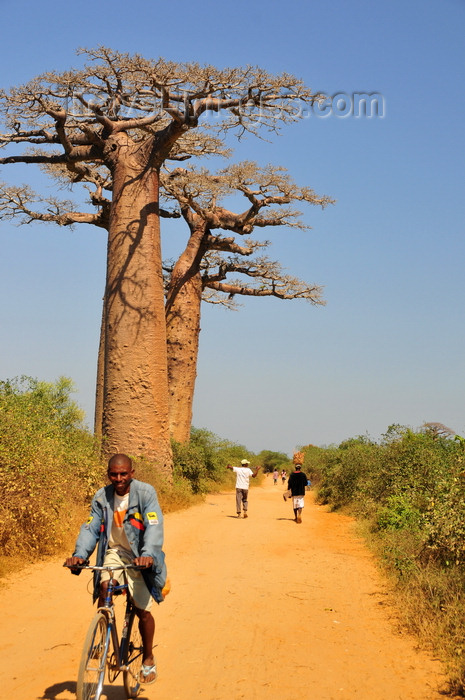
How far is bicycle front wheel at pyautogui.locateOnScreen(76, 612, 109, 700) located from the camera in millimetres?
2623

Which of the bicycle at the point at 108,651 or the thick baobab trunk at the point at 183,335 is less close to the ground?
the thick baobab trunk at the point at 183,335

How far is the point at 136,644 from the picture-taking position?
3246mm

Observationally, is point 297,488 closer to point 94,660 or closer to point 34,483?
point 34,483

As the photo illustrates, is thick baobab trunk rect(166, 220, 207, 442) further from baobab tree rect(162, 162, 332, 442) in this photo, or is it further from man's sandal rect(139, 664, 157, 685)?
man's sandal rect(139, 664, 157, 685)

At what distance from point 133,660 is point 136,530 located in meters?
0.57

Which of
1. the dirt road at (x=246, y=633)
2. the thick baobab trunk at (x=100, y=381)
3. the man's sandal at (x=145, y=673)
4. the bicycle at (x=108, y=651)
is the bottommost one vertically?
the dirt road at (x=246, y=633)

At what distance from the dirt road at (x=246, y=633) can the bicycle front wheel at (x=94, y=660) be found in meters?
0.37

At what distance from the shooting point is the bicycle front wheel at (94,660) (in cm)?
262

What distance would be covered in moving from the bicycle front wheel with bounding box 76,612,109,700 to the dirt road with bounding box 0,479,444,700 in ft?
1.21

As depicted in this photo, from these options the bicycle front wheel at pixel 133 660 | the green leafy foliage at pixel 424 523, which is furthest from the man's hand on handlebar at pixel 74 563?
the green leafy foliage at pixel 424 523

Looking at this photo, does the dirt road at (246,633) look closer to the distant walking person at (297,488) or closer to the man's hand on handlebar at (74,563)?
the man's hand on handlebar at (74,563)

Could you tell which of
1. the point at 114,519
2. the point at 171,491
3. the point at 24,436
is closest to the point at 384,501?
the point at 171,491

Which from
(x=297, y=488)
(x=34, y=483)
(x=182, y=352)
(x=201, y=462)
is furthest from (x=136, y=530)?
(x=182, y=352)

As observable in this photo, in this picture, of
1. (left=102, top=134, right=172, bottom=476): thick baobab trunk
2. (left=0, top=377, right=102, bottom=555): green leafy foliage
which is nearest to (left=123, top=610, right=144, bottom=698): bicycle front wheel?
(left=0, top=377, right=102, bottom=555): green leafy foliage
